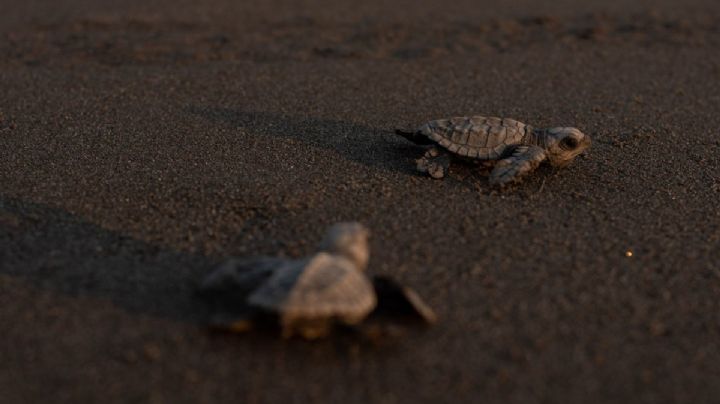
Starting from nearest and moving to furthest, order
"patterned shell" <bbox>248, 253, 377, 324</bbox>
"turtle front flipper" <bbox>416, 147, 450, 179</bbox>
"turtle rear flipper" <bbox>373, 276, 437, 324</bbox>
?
"patterned shell" <bbox>248, 253, 377, 324</bbox>, "turtle rear flipper" <bbox>373, 276, 437, 324</bbox>, "turtle front flipper" <bbox>416, 147, 450, 179</bbox>

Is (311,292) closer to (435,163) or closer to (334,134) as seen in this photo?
(435,163)

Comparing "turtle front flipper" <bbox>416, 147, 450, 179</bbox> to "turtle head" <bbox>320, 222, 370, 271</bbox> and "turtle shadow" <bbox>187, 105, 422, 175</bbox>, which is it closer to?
"turtle shadow" <bbox>187, 105, 422, 175</bbox>

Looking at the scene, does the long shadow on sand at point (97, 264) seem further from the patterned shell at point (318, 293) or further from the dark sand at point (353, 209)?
the patterned shell at point (318, 293)

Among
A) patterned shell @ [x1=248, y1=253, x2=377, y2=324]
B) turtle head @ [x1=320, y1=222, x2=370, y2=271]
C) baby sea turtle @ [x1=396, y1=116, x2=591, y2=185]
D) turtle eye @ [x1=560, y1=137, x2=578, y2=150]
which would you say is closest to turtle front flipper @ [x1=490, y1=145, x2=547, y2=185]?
baby sea turtle @ [x1=396, y1=116, x2=591, y2=185]

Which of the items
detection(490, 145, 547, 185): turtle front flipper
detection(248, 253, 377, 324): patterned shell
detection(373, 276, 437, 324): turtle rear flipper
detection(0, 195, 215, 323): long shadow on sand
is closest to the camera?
detection(248, 253, 377, 324): patterned shell

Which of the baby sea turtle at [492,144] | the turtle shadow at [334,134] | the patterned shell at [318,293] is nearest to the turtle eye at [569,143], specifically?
the baby sea turtle at [492,144]

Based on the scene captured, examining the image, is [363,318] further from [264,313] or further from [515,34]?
[515,34]

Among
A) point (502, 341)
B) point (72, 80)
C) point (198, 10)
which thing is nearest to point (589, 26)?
point (198, 10)
